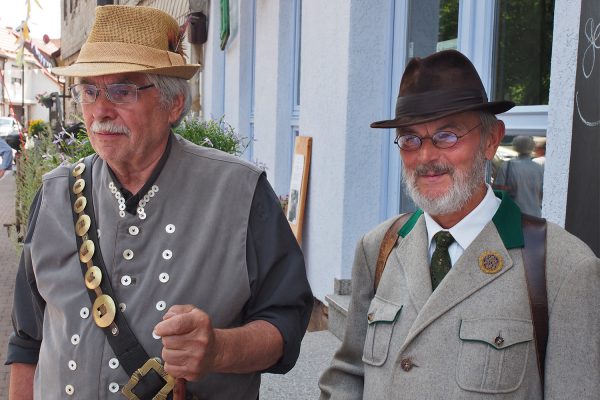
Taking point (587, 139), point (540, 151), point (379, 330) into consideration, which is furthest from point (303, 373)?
point (379, 330)

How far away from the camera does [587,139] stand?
2.58 m

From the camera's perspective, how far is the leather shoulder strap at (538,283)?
1750mm

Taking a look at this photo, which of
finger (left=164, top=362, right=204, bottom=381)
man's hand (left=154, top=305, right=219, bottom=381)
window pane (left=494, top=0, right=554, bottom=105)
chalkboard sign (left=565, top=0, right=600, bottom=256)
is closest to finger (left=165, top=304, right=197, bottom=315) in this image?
man's hand (left=154, top=305, right=219, bottom=381)

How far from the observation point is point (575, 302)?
1.72 meters

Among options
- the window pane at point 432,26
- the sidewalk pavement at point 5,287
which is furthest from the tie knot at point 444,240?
the sidewalk pavement at point 5,287

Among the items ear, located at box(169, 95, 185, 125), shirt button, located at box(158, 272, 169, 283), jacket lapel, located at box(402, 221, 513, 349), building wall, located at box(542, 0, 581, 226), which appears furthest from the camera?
building wall, located at box(542, 0, 581, 226)

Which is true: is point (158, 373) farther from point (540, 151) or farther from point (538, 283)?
point (540, 151)

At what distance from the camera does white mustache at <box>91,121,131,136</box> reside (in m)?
2.15

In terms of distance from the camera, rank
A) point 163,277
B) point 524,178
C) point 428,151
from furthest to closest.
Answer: point 524,178 < point 163,277 < point 428,151

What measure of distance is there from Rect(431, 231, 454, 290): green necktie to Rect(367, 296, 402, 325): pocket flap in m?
0.12

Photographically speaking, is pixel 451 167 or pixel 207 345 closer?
pixel 207 345

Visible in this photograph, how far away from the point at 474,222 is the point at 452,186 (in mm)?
124

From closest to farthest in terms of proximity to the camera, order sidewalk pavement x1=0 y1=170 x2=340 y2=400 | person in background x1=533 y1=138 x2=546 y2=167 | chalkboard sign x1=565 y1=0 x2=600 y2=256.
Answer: chalkboard sign x1=565 y1=0 x2=600 y2=256, person in background x1=533 y1=138 x2=546 y2=167, sidewalk pavement x1=0 y1=170 x2=340 y2=400

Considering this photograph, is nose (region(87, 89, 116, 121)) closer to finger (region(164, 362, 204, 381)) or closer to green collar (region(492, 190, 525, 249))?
finger (region(164, 362, 204, 381))
